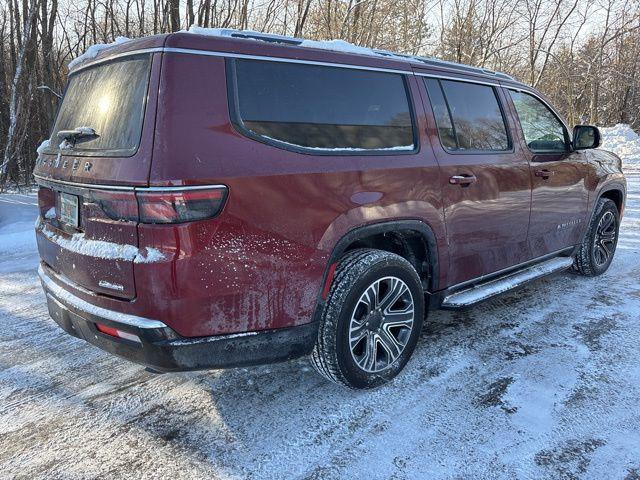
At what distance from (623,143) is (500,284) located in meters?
17.6

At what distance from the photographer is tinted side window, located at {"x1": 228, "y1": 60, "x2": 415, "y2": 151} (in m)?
2.38

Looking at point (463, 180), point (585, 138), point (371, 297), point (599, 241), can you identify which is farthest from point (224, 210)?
point (599, 241)

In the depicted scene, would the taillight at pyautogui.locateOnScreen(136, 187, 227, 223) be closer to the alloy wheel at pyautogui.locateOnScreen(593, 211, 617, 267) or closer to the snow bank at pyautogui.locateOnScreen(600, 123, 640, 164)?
the alloy wheel at pyautogui.locateOnScreen(593, 211, 617, 267)

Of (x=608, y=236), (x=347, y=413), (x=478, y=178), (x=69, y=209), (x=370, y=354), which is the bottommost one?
(x=347, y=413)

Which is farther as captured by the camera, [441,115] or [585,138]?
[585,138]

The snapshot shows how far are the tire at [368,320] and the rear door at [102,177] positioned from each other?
104cm

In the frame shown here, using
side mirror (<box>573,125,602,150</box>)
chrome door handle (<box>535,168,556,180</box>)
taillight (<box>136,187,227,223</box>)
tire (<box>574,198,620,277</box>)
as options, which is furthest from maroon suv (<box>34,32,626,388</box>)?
tire (<box>574,198,620,277</box>)

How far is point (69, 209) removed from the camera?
8.33ft

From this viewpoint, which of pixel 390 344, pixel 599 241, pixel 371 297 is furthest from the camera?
pixel 599 241

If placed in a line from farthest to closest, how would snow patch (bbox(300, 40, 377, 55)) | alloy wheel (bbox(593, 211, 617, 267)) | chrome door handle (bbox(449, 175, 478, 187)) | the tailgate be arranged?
alloy wheel (bbox(593, 211, 617, 267)) → chrome door handle (bbox(449, 175, 478, 187)) → snow patch (bbox(300, 40, 377, 55)) → the tailgate

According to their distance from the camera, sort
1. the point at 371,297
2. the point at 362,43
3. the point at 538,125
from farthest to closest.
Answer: the point at 362,43 → the point at 538,125 → the point at 371,297

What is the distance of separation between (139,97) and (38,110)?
13468mm

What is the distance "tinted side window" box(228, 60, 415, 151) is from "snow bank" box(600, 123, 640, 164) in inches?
620

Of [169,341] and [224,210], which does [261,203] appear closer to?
[224,210]
